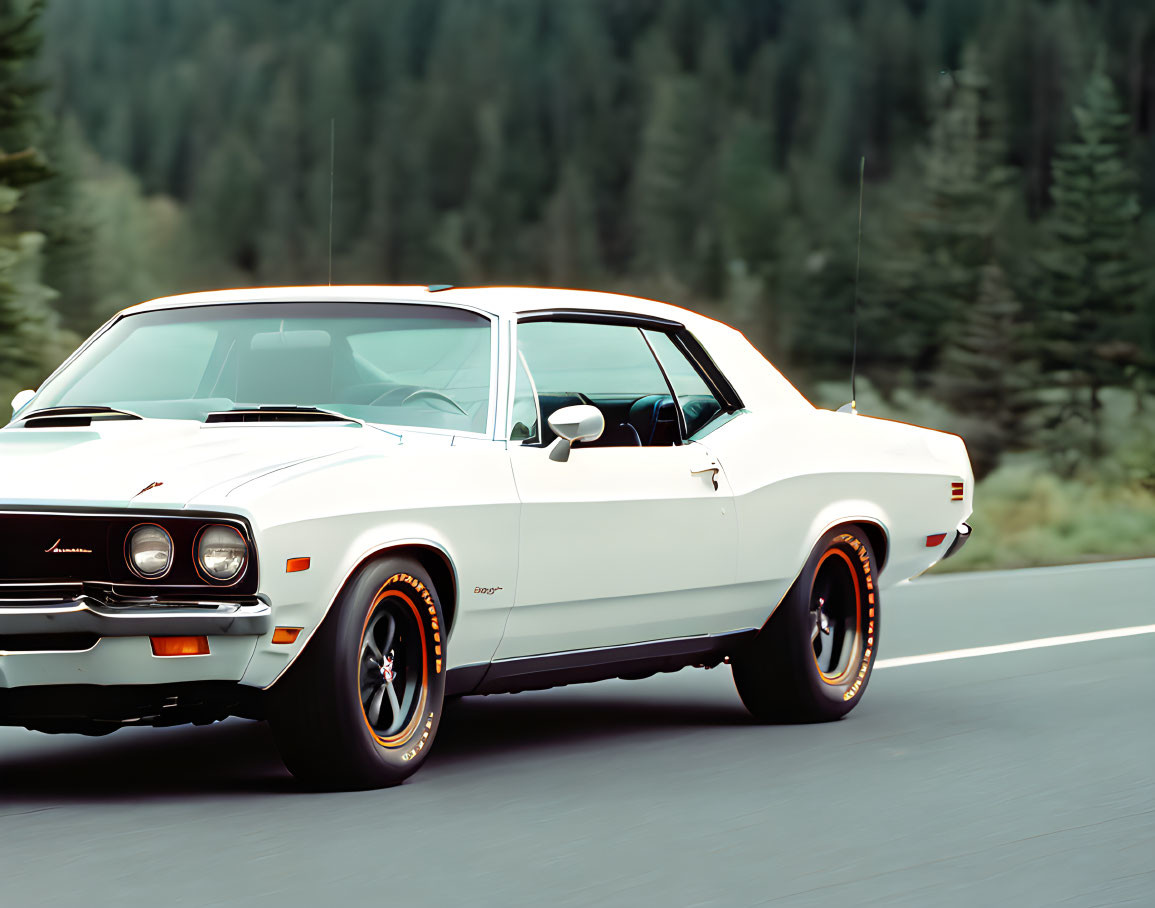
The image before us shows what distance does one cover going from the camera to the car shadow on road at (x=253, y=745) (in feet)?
21.9

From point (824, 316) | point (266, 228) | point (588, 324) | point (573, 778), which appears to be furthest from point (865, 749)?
point (824, 316)

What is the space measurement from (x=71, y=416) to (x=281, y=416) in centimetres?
73

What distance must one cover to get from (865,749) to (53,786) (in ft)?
9.45

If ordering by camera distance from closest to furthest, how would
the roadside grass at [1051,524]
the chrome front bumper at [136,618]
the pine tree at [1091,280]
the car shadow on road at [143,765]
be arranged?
the chrome front bumper at [136,618], the car shadow on road at [143,765], the roadside grass at [1051,524], the pine tree at [1091,280]

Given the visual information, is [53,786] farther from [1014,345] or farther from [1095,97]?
[1095,97]

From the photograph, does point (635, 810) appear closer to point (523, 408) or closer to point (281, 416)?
point (523, 408)

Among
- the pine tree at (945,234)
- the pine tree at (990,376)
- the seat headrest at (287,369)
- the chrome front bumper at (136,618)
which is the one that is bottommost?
the pine tree at (990,376)

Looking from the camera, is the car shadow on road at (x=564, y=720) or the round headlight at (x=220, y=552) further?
the car shadow on road at (x=564, y=720)

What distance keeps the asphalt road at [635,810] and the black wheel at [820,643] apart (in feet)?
0.41

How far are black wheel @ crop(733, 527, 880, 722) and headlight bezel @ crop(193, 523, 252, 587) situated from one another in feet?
9.35

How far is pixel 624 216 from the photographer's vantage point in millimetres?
47562

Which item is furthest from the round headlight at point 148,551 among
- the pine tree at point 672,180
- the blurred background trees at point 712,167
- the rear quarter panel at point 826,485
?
the pine tree at point 672,180

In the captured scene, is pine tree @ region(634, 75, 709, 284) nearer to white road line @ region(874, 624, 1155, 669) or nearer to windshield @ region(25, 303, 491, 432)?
white road line @ region(874, 624, 1155, 669)

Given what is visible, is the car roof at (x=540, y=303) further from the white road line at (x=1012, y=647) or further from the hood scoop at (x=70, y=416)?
the white road line at (x=1012, y=647)
